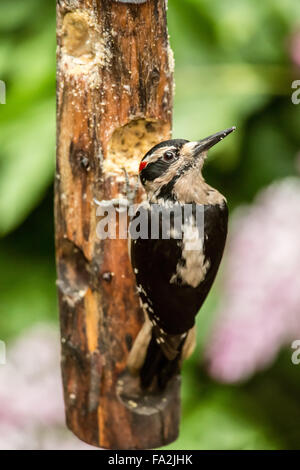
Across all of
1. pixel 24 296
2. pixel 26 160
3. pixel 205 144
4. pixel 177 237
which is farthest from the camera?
pixel 24 296

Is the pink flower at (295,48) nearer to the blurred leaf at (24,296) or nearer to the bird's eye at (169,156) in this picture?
the blurred leaf at (24,296)

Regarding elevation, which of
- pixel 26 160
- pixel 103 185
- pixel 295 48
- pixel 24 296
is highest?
pixel 295 48

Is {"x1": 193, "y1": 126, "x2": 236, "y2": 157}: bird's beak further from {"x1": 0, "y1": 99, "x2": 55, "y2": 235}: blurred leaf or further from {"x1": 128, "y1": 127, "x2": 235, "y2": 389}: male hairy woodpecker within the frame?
{"x1": 0, "y1": 99, "x2": 55, "y2": 235}: blurred leaf

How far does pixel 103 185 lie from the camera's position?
2.22 metres

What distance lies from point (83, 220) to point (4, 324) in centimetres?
126

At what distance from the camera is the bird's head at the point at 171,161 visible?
1943mm

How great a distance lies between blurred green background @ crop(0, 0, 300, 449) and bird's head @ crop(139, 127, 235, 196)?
1.10 m

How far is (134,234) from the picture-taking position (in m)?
2.10

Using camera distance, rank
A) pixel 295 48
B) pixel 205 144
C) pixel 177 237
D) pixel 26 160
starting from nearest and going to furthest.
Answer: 1. pixel 205 144
2. pixel 177 237
3. pixel 26 160
4. pixel 295 48

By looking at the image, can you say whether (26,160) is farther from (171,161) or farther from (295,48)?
(171,161)

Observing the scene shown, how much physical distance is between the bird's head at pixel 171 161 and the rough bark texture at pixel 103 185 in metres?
0.24

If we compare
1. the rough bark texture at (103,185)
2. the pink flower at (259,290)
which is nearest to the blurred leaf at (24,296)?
the pink flower at (259,290)

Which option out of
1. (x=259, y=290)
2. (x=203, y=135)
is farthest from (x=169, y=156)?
(x=203, y=135)

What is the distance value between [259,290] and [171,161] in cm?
102
